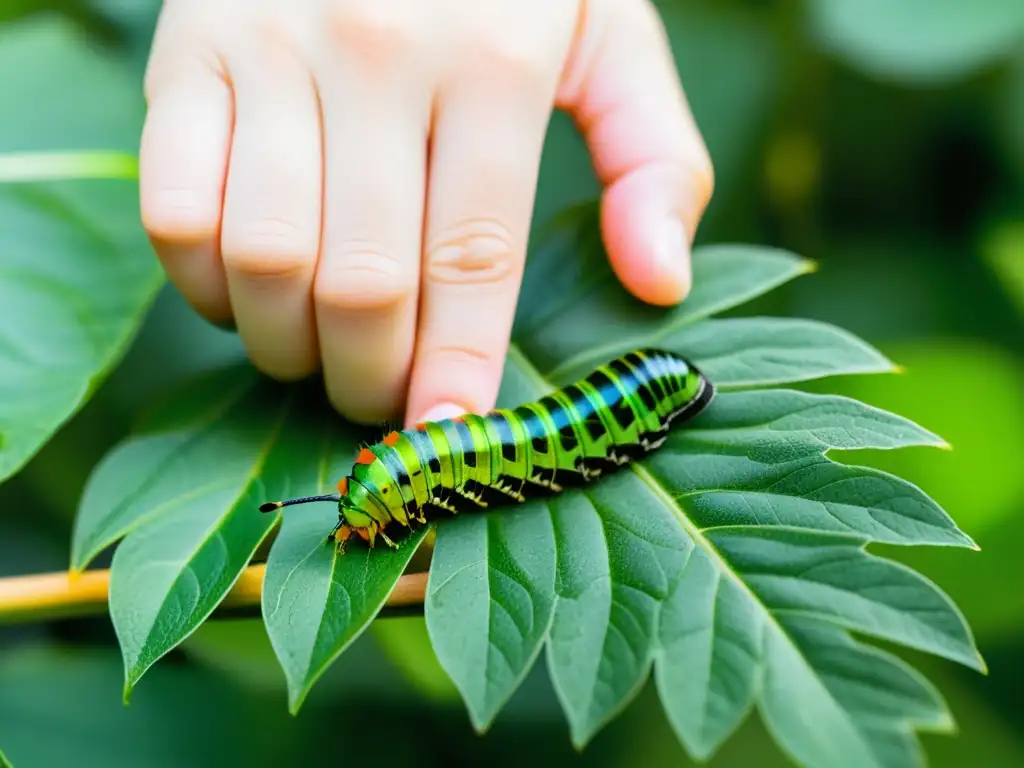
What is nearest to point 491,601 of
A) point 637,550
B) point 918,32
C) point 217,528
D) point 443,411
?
point 637,550

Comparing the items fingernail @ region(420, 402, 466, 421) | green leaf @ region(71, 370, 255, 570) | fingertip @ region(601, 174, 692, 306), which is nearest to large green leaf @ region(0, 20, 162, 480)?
green leaf @ region(71, 370, 255, 570)

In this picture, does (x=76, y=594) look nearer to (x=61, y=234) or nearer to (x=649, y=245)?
(x=61, y=234)

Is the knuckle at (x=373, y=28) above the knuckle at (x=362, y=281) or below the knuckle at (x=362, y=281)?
above

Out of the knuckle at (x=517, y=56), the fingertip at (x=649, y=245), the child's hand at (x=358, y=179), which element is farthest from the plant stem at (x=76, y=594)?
the knuckle at (x=517, y=56)

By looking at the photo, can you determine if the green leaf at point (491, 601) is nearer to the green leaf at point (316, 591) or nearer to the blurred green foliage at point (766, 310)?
the green leaf at point (316, 591)

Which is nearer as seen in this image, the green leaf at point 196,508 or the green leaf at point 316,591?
the green leaf at point 316,591

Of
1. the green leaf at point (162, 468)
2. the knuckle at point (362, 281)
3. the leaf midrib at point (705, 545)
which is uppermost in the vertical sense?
the knuckle at point (362, 281)

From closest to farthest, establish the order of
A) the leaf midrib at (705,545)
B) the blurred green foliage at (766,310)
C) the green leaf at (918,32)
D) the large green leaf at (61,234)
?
the leaf midrib at (705,545) → the large green leaf at (61,234) → the blurred green foliage at (766,310) → the green leaf at (918,32)
